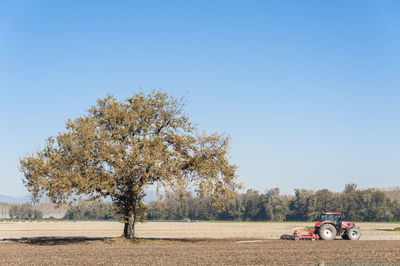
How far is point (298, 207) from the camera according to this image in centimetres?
15675

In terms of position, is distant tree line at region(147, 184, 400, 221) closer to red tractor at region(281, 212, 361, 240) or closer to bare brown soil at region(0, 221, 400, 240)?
bare brown soil at region(0, 221, 400, 240)

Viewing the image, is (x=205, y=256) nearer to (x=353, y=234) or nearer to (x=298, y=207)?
(x=353, y=234)

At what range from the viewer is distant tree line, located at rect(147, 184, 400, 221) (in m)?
140

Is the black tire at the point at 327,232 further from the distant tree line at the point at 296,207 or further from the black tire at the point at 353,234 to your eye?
the distant tree line at the point at 296,207

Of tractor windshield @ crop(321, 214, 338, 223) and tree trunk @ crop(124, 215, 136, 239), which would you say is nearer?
tree trunk @ crop(124, 215, 136, 239)

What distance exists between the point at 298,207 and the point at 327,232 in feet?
385

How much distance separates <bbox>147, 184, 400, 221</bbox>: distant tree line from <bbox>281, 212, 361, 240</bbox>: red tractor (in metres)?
88.8

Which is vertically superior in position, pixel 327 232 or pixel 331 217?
pixel 331 217

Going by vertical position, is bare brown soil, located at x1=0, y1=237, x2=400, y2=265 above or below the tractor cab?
below

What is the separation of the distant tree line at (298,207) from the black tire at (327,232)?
89946 mm

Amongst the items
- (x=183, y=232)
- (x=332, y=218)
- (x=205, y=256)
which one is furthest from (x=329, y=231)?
(x=183, y=232)

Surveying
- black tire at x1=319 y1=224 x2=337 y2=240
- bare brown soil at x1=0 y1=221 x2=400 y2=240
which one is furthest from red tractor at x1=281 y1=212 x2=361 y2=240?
bare brown soil at x1=0 y1=221 x2=400 y2=240

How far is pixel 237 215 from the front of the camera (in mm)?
168500

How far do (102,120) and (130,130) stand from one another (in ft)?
8.66
